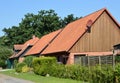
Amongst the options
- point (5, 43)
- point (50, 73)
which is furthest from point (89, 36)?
point (5, 43)

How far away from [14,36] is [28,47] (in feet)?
105

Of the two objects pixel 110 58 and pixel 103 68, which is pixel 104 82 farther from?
pixel 110 58

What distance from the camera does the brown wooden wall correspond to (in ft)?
141

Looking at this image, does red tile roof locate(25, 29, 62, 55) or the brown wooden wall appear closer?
the brown wooden wall

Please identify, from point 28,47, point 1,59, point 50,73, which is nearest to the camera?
point 50,73

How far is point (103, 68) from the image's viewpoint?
24516 mm

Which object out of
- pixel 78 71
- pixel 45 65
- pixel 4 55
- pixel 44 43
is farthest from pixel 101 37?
Result: pixel 4 55

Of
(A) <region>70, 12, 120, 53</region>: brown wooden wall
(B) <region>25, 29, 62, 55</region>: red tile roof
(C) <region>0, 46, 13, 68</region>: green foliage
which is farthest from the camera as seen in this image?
(C) <region>0, 46, 13, 68</region>: green foliage

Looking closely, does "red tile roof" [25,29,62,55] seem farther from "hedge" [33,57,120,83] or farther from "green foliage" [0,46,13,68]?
"green foliage" [0,46,13,68]

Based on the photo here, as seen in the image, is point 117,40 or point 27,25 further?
point 27,25

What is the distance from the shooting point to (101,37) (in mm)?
44031

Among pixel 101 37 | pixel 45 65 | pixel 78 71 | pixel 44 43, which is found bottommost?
pixel 78 71

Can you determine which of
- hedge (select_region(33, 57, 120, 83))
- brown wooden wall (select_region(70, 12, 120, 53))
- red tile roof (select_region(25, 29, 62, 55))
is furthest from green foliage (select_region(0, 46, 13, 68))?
brown wooden wall (select_region(70, 12, 120, 53))

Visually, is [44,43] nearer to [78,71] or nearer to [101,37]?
[101,37]
